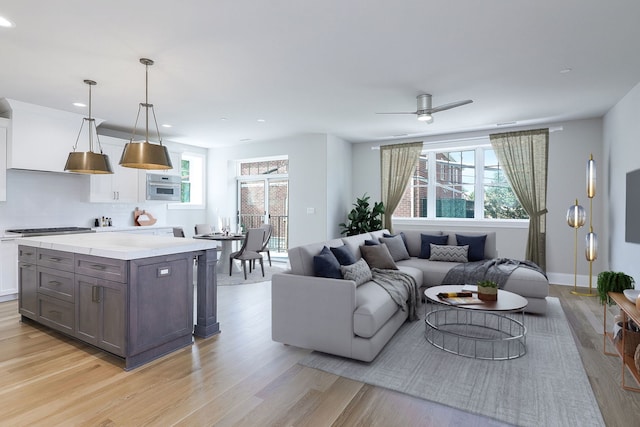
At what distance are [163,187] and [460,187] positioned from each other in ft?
18.6

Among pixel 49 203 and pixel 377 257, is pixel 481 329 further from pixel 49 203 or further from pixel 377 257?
pixel 49 203

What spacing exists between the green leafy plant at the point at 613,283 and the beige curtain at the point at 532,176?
124 inches

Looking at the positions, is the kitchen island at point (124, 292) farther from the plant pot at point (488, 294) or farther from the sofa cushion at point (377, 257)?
the plant pot at point (488, 294)

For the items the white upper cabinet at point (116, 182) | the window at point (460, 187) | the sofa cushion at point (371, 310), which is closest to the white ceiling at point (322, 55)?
the white upper cabinet at point (116, 182)

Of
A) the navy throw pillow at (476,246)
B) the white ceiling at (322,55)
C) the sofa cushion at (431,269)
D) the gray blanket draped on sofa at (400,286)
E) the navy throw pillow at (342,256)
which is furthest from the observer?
the navy throw pillow at (476,246)

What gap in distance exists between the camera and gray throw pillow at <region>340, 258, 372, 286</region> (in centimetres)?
329

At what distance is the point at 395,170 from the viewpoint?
716 cm

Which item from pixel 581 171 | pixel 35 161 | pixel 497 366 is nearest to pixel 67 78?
pixel 35 161

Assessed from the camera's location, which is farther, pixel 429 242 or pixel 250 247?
pixel 250 247

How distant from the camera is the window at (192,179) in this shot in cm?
786

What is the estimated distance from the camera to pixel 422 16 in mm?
2568

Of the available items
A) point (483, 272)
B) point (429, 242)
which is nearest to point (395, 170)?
point (429, 242)

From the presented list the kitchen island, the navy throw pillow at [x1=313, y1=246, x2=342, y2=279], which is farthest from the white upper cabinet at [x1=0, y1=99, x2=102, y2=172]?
the navy throw pillow at [x1=313, y1=246, x2=342, y2=279]

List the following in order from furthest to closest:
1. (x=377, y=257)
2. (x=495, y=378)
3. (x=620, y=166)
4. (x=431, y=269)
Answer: (x=431, y=269) < (x=620, y=166) < (x=377, y=257) < (x=495, y=378)
